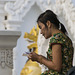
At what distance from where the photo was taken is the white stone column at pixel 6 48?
140 inches

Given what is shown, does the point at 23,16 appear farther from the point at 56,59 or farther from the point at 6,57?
the point at 56,59

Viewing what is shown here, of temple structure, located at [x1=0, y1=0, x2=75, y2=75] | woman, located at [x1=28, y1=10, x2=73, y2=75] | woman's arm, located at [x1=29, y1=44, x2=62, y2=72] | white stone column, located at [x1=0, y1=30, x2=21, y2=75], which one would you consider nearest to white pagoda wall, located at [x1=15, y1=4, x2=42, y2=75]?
temple structure, located at [x1=0, y1=0, x2=75, y2=75]

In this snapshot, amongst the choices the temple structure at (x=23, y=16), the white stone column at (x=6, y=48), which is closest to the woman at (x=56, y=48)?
→ the white stone column at (x=6, y=48)

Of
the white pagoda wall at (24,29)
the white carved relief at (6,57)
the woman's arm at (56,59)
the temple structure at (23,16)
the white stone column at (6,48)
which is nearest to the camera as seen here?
the woman's arm at (56,59)

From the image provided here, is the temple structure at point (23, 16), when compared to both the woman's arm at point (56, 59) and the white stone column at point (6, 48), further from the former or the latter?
the woman's arm at point (56, 59)

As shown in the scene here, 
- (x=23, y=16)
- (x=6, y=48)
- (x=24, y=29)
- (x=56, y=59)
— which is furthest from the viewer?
(x=24, y=29)

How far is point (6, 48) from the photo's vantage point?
12.0 feet

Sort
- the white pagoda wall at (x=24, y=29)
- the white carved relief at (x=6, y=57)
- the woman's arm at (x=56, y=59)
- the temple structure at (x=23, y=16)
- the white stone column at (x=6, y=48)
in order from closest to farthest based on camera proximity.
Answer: the woman's arm at (x=56, y=59)
the white stone column at (x=6, y=48)
the white carved relief at (x=6, y=57)
the temple structure at (x=23, y=16)
the white pagoda wall at (x=24, y=29)

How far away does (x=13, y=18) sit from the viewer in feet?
28.3

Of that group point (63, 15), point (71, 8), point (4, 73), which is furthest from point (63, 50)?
point (63, 15)

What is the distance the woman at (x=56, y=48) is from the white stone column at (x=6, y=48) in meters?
0.36

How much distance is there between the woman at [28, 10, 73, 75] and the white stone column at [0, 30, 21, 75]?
363 mm

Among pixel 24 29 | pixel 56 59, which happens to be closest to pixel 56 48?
pixel 56 59

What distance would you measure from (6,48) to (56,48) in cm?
67
